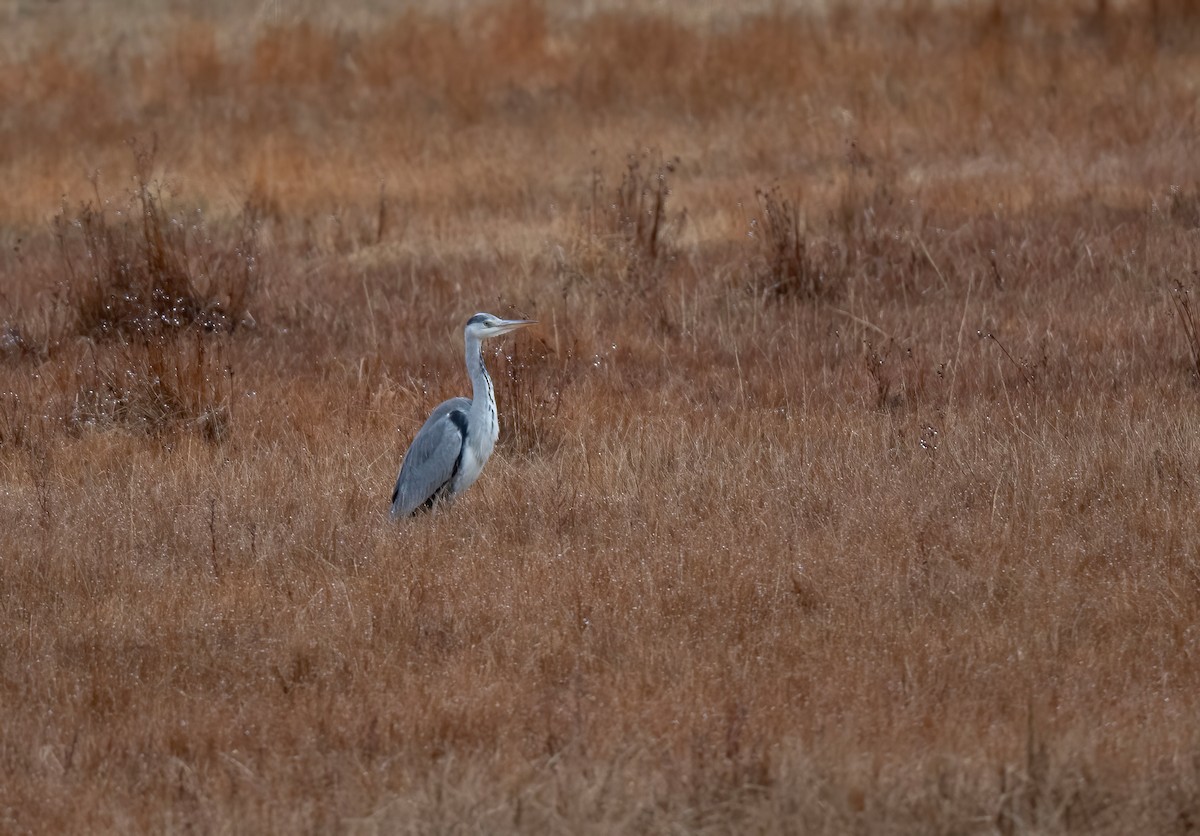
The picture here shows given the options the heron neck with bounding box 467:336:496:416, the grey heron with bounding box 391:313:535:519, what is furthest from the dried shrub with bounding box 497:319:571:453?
the grey heron with bounding box 391:313:535:519

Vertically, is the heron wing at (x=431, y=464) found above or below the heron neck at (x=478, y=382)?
below

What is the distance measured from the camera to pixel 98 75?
17.6 meters

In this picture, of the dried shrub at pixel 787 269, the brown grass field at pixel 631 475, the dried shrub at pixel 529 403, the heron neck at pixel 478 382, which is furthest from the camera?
the dried shrub at pixel 787 269

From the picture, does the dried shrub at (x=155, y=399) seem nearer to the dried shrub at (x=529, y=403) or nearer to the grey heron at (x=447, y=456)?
the dried shrub at (x=529, y=403)

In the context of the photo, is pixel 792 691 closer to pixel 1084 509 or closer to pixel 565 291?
pixel 1084 509

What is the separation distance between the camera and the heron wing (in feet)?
21.2

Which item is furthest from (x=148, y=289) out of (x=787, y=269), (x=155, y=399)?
(x=787, y=269)

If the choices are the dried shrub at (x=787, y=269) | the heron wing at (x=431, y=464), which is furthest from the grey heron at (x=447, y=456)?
the dried shrub at (x=787, y=269)

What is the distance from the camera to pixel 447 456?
21.1ft

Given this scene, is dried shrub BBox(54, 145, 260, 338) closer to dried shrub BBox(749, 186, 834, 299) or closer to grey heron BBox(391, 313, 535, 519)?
grey heron BBox(391, 313, 535, 519)

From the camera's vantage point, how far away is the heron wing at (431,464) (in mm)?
6453

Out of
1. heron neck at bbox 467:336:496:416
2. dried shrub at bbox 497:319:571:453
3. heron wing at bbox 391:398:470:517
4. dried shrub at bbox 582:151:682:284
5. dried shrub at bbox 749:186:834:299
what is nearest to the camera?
heron wing at bbox 391:398:470:517

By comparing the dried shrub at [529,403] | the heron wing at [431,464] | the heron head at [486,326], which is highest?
the heron head at [486,326]

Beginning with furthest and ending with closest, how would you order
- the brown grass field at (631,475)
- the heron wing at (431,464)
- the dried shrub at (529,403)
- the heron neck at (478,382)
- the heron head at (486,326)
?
1. the dried shrub at (529,403)
2. the heron head at (486,326)
3. the heron neck at (478,382)
4. the heron wing at (431,464)
5. the brown grass field at (631,475)
